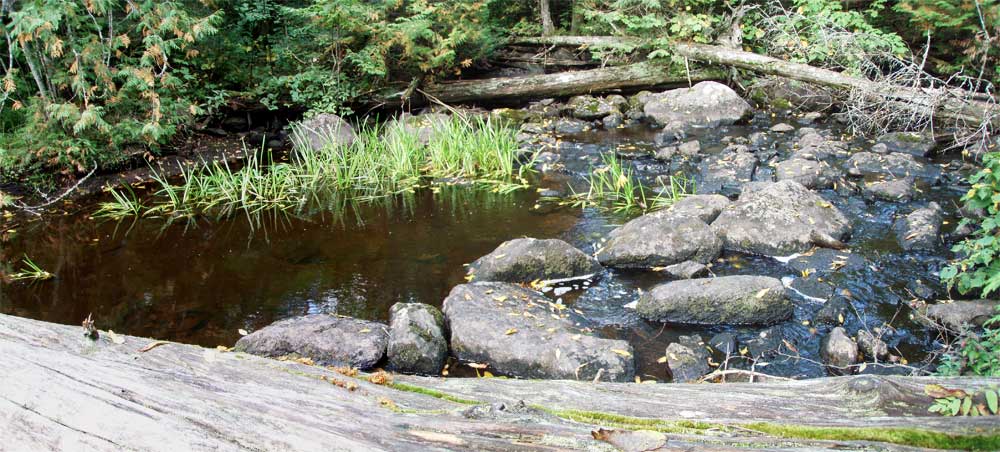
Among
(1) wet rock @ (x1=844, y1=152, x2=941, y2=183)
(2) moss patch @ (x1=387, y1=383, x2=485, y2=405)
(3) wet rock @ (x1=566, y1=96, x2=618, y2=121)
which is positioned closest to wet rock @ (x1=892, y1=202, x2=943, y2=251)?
(1) wet rock @ (x1=844, y1=152, x2=941, y2=183)

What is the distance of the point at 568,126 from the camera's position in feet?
34.9

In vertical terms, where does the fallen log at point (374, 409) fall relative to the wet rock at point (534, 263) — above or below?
above

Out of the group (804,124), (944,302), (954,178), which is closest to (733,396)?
(944,302)

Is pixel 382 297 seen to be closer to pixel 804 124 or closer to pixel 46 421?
pixel 46 421

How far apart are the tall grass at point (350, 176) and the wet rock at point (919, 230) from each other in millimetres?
4000

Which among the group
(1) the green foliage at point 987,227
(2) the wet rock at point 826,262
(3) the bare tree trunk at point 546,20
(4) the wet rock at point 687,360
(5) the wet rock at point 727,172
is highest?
(3) the bare tree trunk at point 546,20

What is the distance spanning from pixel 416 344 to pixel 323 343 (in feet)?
1.99

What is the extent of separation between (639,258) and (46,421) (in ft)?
13.9

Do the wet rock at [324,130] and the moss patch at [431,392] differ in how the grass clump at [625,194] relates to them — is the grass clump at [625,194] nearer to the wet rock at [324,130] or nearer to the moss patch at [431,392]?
the wet rock at [324,130]

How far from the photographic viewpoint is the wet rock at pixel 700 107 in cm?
1033

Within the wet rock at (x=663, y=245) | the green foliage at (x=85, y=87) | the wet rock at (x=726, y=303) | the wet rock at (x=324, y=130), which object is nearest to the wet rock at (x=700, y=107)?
the wet rock at (x=324, y=130)

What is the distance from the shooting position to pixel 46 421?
6.14ft

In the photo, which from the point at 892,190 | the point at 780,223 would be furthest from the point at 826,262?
the point at 892,190

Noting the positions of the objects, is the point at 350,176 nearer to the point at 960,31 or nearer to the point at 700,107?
the point at 700,107
